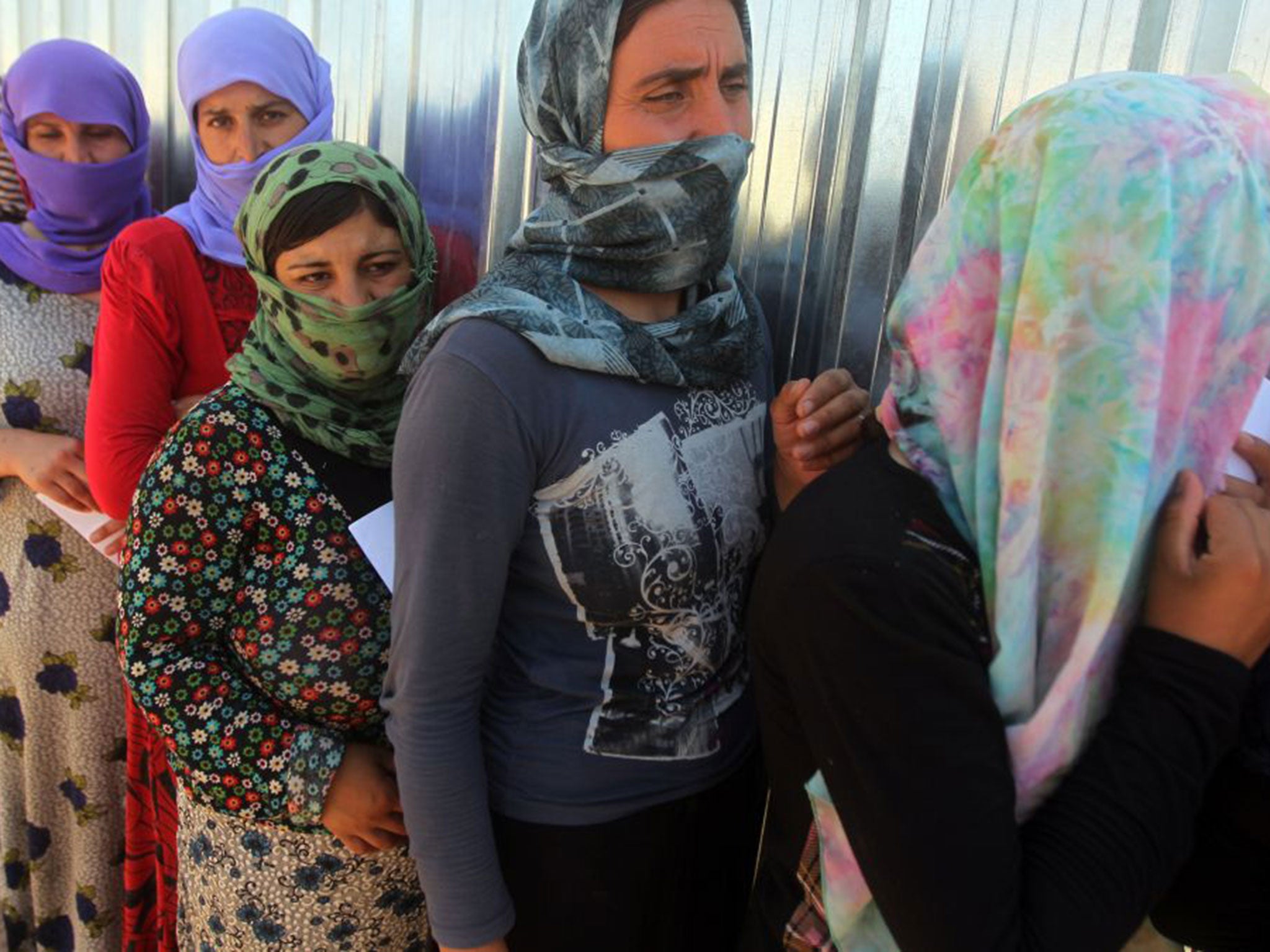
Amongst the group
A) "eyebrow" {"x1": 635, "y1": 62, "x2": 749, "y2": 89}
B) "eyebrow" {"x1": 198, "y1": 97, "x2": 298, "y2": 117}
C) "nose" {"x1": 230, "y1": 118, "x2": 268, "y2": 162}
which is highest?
"eyebrow" {"x1": 635, "y1": 62, "x2": 749, "y2": 89}

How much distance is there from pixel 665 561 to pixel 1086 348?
51 centimetres

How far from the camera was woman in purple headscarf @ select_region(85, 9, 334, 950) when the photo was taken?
1.69m

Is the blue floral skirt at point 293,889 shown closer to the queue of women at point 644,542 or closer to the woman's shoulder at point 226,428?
the queue of women at point 644,542

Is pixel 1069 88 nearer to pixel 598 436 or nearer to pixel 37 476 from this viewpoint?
pixel 598 436

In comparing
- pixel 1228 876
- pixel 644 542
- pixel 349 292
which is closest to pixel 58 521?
pixel 349 292

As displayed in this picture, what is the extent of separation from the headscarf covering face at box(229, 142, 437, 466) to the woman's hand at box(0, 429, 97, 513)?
614 mm

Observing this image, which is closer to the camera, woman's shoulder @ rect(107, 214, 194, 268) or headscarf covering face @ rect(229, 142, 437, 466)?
headscarf covering face @ rect(229, 142, 437, 466)

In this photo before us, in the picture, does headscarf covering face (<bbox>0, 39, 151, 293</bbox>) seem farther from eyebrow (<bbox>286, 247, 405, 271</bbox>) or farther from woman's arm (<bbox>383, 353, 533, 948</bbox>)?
woman's arm (<bbox>383, 353, 533, 948</bbox>)

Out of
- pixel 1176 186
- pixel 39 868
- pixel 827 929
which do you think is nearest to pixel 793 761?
pixel 827 929

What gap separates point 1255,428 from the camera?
830 millimetres

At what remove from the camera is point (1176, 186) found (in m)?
0.70

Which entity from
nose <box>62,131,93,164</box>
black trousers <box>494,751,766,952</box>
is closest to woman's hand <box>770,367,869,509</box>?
black trousers <box>494,751,766,952</box>

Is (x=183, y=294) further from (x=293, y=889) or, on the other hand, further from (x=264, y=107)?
(x=293, y=889)

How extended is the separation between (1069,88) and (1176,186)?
0.12 m
